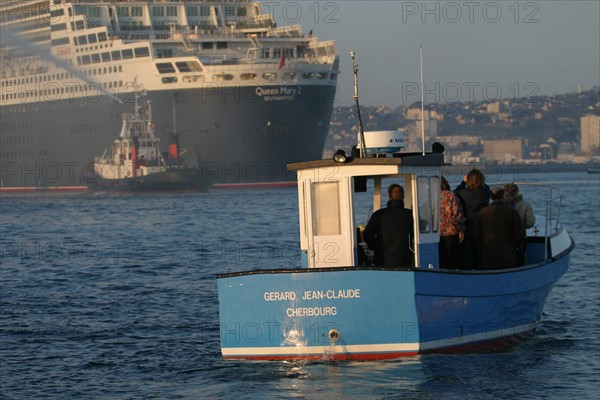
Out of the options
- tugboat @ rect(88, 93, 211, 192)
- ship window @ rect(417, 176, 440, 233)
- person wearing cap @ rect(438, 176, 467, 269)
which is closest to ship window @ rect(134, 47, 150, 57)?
tugboat @ rect(88, 93, 211, 192)

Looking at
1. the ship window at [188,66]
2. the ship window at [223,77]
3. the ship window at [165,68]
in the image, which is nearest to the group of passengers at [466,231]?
the ship window at [223,77]

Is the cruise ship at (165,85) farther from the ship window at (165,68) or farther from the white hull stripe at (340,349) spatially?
the white hull stripe at (340,349)

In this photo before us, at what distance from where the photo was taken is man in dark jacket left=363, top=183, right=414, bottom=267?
575 inches

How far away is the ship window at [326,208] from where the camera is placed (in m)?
14.9

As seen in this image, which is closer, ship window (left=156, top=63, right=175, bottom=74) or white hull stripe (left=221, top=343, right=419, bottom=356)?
white hull stripe (left=221, top=343, right=419, bottom=356)

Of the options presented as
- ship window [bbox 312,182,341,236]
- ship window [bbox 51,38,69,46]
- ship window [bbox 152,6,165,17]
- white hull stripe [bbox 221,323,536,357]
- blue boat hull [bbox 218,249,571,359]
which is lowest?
white hull stripe [bbox 221,323,536,357]

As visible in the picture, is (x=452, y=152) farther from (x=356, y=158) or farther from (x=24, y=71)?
(x=356, y=158)

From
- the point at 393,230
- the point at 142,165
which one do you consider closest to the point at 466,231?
the point at 393,230

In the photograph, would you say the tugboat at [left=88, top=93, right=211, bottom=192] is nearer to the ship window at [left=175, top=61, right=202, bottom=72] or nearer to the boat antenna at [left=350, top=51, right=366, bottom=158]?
the ship window at [left=175, top=61, right=202, bottom=72]

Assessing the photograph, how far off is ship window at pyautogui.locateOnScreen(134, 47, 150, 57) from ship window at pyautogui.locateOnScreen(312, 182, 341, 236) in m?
84.4

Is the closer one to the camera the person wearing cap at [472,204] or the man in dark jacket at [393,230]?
the man in dark jacket at [393,230]

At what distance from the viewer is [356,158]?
1469 centimetres

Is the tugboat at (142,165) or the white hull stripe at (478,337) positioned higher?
the tugboat at (142,165)

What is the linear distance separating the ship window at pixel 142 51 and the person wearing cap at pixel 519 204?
270ft
